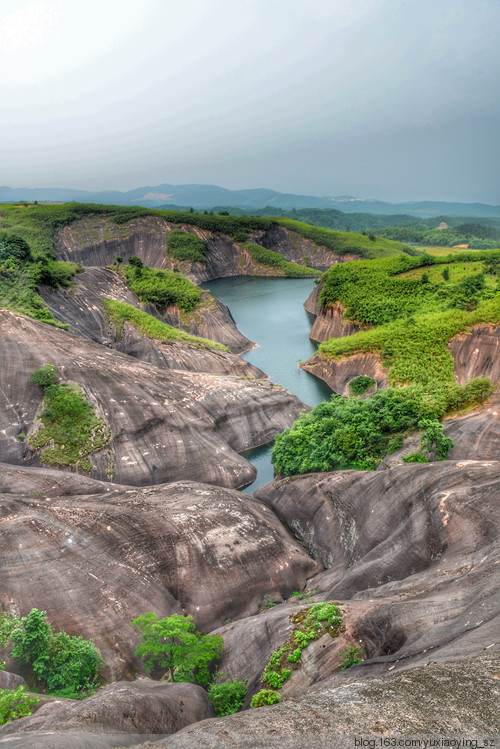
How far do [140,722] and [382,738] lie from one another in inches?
299

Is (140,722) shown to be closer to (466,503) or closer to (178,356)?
(466,503)

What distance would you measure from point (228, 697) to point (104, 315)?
1777 inches

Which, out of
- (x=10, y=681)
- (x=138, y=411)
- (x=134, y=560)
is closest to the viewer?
(x=10, y=681)

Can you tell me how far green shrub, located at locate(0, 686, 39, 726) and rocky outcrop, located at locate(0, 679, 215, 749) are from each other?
617mm

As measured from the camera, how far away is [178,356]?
157ft

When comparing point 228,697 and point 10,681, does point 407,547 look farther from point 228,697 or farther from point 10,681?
point 10,681

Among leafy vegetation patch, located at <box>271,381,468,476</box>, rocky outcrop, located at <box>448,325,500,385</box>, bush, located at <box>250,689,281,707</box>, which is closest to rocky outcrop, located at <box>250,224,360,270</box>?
rocky outcrop, located at <box>448,325,500,385</box>

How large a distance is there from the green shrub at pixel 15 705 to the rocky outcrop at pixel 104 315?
1442 inches

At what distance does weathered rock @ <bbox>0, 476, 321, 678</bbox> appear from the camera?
59.0ft

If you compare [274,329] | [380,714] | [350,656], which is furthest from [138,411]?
[274,329]

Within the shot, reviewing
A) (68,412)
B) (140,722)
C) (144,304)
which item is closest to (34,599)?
(140,722)

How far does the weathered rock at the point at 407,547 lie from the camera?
11.8 meters

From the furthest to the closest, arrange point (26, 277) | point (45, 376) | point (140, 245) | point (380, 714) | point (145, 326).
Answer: point (140, 245) → point (145, 326) → point (26, 277) → point (45, 376) → point (380, 714)

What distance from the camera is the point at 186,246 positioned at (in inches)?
4382
